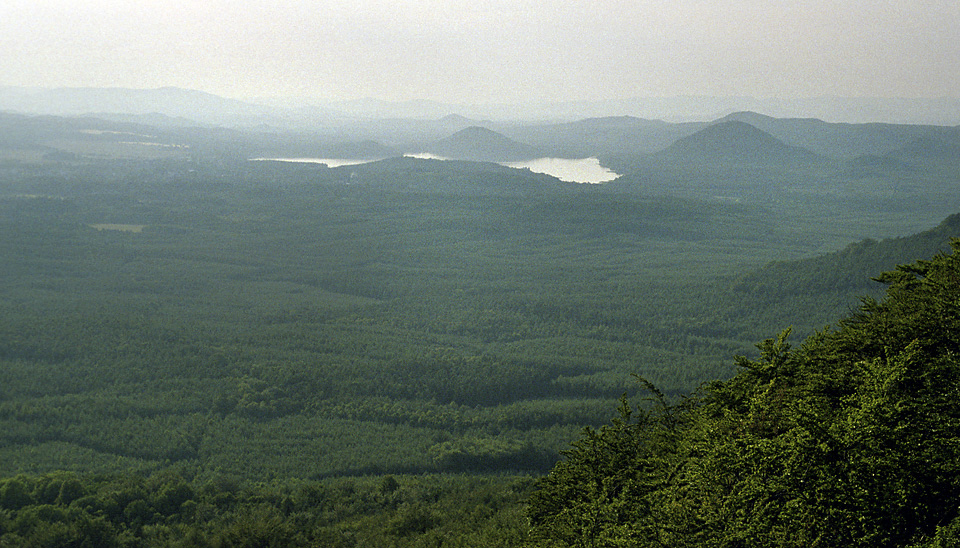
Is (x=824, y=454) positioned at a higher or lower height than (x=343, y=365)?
higher

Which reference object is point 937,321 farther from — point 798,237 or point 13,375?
point 798,237

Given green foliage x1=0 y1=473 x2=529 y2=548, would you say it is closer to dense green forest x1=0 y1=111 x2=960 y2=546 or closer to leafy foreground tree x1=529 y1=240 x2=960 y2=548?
dense green forest x1=0 y1=111 x2=960 y2=546

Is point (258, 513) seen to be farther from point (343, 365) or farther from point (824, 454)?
point (824, 454)

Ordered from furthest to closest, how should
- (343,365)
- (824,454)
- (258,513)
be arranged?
(343,365)
(258,513)
(824,454)

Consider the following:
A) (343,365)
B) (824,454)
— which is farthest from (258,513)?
(824,454)

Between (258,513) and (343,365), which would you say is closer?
(258,513)

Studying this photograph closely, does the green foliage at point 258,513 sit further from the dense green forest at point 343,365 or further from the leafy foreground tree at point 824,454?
the leafy foreground tree at point 824,454
